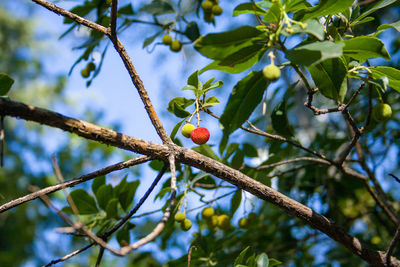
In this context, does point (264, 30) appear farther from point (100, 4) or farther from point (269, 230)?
point (269, 230)

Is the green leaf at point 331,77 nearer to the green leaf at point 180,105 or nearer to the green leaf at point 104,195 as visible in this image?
the green leaf at point 180,105

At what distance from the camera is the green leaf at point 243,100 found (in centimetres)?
104

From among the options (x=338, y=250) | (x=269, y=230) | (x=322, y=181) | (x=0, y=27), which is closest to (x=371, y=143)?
(x=322, y=181)

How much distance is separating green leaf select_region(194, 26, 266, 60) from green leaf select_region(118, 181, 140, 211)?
36.0 inches

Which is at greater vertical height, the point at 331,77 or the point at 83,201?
the point at 83,201

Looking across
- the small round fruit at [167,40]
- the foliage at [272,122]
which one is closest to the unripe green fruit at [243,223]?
the foliage at [272,122]

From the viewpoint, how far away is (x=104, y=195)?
1584 mm

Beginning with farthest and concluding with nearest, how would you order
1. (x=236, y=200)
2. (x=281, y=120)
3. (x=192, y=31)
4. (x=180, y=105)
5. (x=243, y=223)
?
(x=192, y=31) → (x=243, y=223) → (x=236, y=200) → (x=281, y=120) → (x=180, y=105)

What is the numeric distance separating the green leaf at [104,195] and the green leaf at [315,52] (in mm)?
1052

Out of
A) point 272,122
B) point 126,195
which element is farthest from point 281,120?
→ point 126,195

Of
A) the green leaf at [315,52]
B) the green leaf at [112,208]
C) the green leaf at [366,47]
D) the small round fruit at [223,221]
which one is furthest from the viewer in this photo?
the small round fruit at [223,221]

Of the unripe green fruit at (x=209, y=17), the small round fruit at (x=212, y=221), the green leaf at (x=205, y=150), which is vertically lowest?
the small round fruit at (x=212, y=221)

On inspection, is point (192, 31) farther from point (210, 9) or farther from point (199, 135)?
point (199, 135)

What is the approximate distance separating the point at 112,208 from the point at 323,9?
116cm
